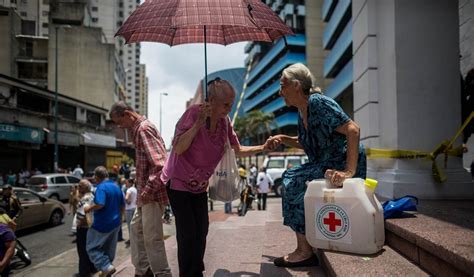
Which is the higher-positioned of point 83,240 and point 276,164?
point 276,164

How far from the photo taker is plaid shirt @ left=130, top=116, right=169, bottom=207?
3.22 metres

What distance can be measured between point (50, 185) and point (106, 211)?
48.2ft

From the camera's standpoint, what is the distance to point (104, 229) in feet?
17.3

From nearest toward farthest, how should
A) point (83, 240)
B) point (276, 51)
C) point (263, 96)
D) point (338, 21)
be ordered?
point (83, 240), point (338, 21), point (276, 51), point (263, 96)

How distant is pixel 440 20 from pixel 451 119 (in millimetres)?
1279

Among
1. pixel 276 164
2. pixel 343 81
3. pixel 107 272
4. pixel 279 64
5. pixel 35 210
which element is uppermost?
pixel 279 64

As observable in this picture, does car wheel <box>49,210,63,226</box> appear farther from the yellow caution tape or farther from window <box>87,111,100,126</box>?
window <box>87,111,100,126</box>

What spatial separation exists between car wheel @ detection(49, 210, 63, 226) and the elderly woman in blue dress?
11534mm

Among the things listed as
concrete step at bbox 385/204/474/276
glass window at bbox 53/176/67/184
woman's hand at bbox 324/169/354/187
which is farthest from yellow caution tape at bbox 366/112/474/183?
glass window at bbox 53/176/67/184

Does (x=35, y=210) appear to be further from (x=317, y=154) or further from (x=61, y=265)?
(x=317, y=154)

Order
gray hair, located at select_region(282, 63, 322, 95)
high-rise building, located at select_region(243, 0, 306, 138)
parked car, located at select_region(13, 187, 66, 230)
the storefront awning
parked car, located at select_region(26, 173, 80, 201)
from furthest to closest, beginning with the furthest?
1. high-rise building, located at select_region(243, 0, 306, 138)
2. the storefront awning
3. parked car, located at select_region(26, 173, 80, 201)
4. parked car, located at select_region(13, 187, 66, 230)
5. gray hair, located at select_region(282, 63, 322, 95)

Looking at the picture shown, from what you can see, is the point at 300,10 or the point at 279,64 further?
the point at 279,64

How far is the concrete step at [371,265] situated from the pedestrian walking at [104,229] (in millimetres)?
3581

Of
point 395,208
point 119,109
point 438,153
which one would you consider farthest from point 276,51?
point 395,208
